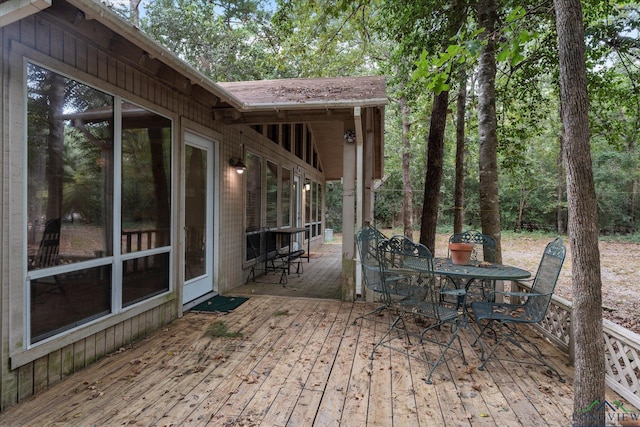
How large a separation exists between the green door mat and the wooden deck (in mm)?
831

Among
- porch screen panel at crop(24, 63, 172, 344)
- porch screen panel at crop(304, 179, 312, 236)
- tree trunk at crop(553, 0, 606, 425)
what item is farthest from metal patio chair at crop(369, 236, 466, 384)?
porch screen panel at crop(304, 179, 312, 236)

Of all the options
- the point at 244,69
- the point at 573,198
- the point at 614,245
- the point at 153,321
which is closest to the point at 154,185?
the point at 153,321

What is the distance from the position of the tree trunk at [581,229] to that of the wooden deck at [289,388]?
663 millimetres

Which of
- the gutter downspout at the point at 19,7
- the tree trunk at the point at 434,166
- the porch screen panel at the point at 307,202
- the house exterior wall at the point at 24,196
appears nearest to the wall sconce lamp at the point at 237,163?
the house exterior wall at the point at 24,196

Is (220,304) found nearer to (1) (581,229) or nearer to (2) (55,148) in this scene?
(2) (55,148)

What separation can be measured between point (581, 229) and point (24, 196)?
3.36 m

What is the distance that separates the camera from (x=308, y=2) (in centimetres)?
539

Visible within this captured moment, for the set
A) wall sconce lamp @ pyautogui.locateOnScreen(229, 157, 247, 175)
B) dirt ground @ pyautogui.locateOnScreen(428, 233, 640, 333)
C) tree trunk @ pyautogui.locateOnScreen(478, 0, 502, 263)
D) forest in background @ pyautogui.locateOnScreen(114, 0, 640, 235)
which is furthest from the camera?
wall sconce lamp @ pyautogui.locateOnScreen(229, 157, 247, 175)

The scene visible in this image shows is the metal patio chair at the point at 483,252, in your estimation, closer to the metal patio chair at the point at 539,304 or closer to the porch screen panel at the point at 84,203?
the metal patio chair at the point at 539,304

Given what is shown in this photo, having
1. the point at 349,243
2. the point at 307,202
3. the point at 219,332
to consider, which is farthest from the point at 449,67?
the point at 307,202

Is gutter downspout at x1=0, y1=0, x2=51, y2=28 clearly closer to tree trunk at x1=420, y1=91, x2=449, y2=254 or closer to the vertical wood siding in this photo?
the vertical wood siding

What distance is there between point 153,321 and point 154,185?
4.82 ft

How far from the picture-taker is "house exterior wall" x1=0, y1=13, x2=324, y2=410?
2.14 meters

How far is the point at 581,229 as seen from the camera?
1.62m
